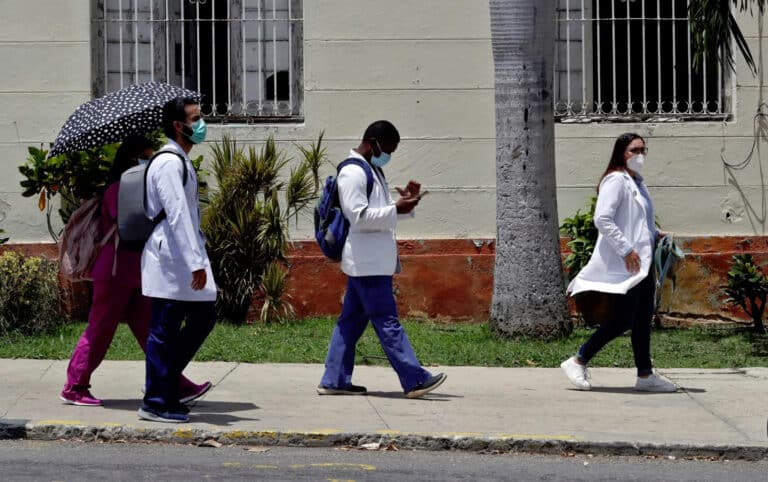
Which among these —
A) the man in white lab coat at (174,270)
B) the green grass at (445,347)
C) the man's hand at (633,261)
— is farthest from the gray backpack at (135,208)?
the man's hand at (633,261)

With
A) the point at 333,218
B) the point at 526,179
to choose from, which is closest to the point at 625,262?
the point at 333,218

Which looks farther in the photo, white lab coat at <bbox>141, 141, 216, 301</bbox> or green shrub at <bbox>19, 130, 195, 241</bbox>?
green shrub at <bbox>19, 130, 195, 241</bbox>

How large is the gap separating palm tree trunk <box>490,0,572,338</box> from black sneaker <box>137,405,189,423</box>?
3.78 m

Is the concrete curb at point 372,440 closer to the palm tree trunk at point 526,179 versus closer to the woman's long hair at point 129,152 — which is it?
the woman's long hair at point 129,152

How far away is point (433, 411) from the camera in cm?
811

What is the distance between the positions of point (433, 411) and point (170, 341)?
1668 mm

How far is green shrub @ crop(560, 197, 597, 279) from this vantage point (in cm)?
1180

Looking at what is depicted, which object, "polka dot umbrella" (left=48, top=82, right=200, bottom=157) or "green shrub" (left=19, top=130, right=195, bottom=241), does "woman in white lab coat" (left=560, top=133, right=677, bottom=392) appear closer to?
"polka dot umbrella" (left=48, top=82, right=200, bottom=157)

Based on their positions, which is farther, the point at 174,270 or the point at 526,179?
the point at 526,179

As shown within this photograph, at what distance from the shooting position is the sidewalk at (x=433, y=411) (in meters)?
7.34

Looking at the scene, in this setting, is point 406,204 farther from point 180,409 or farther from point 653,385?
point 653,385

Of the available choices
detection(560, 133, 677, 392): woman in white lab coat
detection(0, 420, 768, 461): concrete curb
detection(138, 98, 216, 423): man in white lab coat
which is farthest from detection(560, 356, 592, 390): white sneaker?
detection(138, 98, 216, 423): man in white lab coat

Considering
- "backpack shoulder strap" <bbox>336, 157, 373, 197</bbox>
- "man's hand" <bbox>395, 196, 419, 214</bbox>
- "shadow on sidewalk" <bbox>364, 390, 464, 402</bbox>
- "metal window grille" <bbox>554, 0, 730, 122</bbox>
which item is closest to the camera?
"man's hand" <bbox>395, 196, 419, 214</bbox>

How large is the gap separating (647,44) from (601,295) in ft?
14.6
